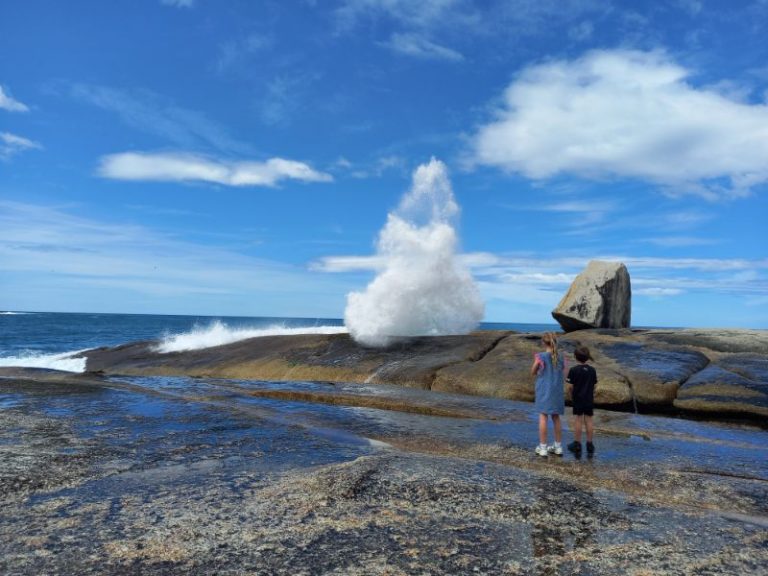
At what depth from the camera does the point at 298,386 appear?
15.5 meters

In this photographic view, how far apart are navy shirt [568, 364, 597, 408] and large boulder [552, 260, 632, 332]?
14641mm

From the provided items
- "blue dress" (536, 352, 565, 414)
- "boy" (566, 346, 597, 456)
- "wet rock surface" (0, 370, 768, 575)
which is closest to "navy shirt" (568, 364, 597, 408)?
"boy" (566, 346, 597, 456)

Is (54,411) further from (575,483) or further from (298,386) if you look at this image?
(575,483)

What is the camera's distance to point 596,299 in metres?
22.8

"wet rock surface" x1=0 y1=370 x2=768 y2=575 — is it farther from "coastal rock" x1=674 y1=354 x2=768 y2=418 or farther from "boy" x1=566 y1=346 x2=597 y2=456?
"coastal rock" x1=674 y1=354 x2=768 y2=418

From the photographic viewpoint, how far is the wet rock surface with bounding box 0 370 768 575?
4.34 meters

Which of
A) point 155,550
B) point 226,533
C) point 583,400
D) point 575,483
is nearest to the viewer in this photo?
point 155,550

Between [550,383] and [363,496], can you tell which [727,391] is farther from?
[363,496]

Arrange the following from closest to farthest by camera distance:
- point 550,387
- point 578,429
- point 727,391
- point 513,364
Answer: point 550,387
point 578,429
point 727,391
point 513,364

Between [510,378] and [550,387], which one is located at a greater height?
[550,387]

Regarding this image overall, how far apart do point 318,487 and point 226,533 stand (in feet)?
4.77

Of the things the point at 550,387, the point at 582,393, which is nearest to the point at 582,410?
the point at 582,393

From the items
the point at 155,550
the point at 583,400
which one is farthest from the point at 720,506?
the point at 155,550

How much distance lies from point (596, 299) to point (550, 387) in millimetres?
15517
